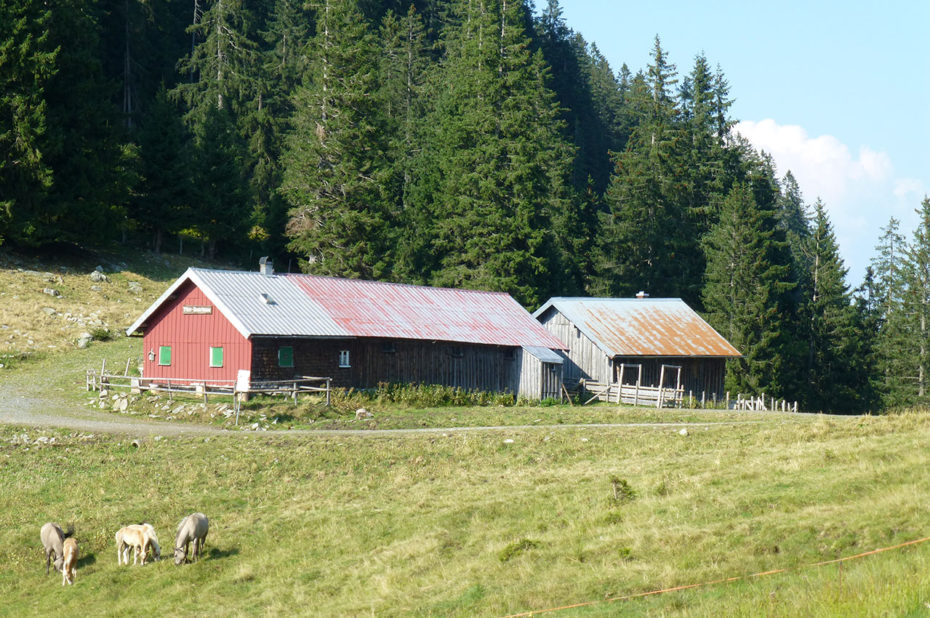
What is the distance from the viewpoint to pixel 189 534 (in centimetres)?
1978

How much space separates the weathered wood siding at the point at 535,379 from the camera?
48.0m

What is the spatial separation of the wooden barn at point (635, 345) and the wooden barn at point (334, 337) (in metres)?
2.10

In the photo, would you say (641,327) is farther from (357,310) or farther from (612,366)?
(357,310)

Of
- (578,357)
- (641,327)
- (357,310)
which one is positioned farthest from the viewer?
(641,327)

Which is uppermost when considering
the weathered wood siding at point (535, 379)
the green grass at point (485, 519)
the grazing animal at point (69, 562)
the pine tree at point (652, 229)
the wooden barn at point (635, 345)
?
the pine tree at point (652, 229)

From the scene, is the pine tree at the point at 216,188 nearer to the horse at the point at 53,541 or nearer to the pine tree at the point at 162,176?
the pine tree at the point at 162,176

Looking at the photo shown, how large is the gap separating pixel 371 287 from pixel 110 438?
2064 centimetres

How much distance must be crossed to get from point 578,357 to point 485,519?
32.9m

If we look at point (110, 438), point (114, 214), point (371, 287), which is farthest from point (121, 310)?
point (110, 438)

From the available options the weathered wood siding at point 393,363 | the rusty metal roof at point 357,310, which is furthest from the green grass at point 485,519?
the rusty metal roof at point 357,310

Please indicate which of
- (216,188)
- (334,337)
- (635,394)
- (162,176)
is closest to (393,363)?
(334,337)

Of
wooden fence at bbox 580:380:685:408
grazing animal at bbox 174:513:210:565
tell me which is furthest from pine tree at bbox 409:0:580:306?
grazing animal at bbox 174:513:210:565

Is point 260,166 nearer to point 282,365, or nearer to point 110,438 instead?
point 282,365

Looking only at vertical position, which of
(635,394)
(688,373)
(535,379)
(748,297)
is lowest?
(635,394)
